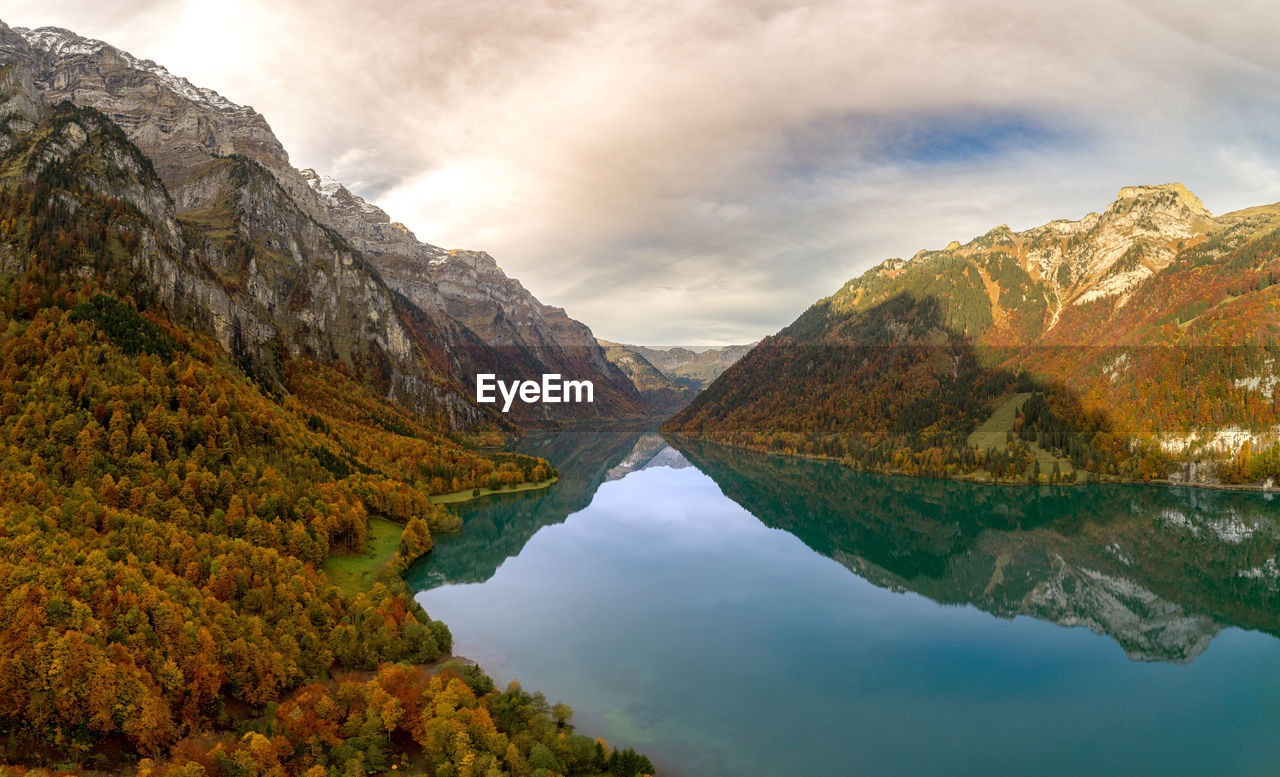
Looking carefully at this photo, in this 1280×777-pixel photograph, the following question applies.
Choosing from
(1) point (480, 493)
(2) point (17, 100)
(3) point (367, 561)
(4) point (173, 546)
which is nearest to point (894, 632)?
(3) point (367, 561)

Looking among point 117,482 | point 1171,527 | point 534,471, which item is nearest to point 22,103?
point 117,482

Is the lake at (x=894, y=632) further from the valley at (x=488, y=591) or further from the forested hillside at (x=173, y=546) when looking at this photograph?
the forested hillside at (x=173, y=546)

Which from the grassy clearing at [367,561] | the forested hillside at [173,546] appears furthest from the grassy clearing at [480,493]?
the grassy clearing at [367,561]

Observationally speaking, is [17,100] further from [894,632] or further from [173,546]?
[894,632]

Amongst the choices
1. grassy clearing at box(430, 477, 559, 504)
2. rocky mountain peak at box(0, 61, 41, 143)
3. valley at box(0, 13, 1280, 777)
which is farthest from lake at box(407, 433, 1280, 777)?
rocky mountain peak at box(0, 61, 41, 143)

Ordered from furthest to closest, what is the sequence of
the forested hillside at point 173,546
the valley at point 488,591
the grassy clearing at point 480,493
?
the grassy clearing at point 480,493, the valley at point 488,591, the forested hillside at point 173,546
